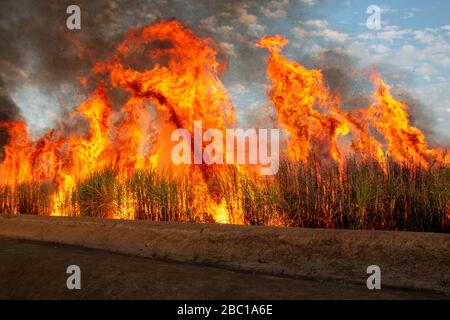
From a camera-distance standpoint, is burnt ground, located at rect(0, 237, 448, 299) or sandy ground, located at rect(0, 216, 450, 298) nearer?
burnt ground, located at rect(0, 237, 448, 299)

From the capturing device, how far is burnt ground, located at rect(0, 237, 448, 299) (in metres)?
2.11

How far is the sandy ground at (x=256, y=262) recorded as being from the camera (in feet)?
7.42

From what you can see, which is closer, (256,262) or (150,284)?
(150,284)

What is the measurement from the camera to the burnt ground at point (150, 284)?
2.11m

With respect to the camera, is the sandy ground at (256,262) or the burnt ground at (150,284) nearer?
the burnt ground at (150,284)

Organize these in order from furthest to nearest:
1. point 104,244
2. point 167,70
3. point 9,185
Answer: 1. point 167,70
2. point 9,185
3. point 104,244

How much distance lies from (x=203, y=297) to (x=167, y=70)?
19.7 ft

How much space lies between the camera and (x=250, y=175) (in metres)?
4.40

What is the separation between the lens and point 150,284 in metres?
2.33

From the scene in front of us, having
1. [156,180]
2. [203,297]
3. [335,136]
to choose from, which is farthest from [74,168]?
[203,297]

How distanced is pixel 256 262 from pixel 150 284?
92 cm
